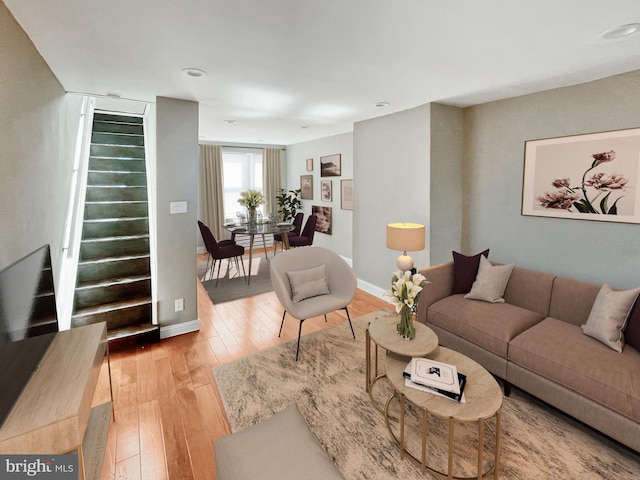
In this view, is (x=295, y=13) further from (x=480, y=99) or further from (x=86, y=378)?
(x=480, y=99)

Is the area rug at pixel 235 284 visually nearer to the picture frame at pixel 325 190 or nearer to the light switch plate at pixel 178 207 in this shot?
the light switch plate at pixel 178 207

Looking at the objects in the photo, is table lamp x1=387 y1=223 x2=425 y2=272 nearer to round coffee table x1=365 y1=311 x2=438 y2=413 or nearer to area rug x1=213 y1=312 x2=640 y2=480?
round coffee table x1=365 y1=311 x2=438 y2=413

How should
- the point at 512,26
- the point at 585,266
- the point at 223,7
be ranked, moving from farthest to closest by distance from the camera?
the point at 585,266, the point at 512,26, the point at 223,7

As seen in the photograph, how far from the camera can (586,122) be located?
2686 millimetres

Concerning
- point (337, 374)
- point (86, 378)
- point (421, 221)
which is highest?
point (421, 221)

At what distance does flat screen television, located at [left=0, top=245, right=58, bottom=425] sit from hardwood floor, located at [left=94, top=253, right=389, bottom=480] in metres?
0.88

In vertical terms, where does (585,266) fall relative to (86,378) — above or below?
above

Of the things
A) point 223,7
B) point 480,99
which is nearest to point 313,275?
point 223,7

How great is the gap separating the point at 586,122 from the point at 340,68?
7.32 feet

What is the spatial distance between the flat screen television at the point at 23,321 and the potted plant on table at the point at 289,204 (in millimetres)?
5652

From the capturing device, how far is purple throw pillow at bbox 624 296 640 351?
2.01 meters

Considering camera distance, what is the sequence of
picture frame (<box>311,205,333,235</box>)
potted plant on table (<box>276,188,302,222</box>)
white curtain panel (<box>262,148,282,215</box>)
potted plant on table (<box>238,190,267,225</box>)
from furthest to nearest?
1. white curtain panel (<box>262,148,282,215</box>)
2. potted plant on table (<box>276,188,302,222</box>)
3. picture frame (<box>311,205,333,235</box>)
4. potted plant on table (<box>238,190,267,225</box>)

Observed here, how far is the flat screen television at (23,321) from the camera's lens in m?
1.11

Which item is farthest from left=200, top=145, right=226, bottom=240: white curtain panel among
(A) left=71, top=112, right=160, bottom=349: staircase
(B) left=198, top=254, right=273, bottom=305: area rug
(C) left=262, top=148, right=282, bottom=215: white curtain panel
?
(A) left=71, top=112, right=160, bottom=349: staircase
